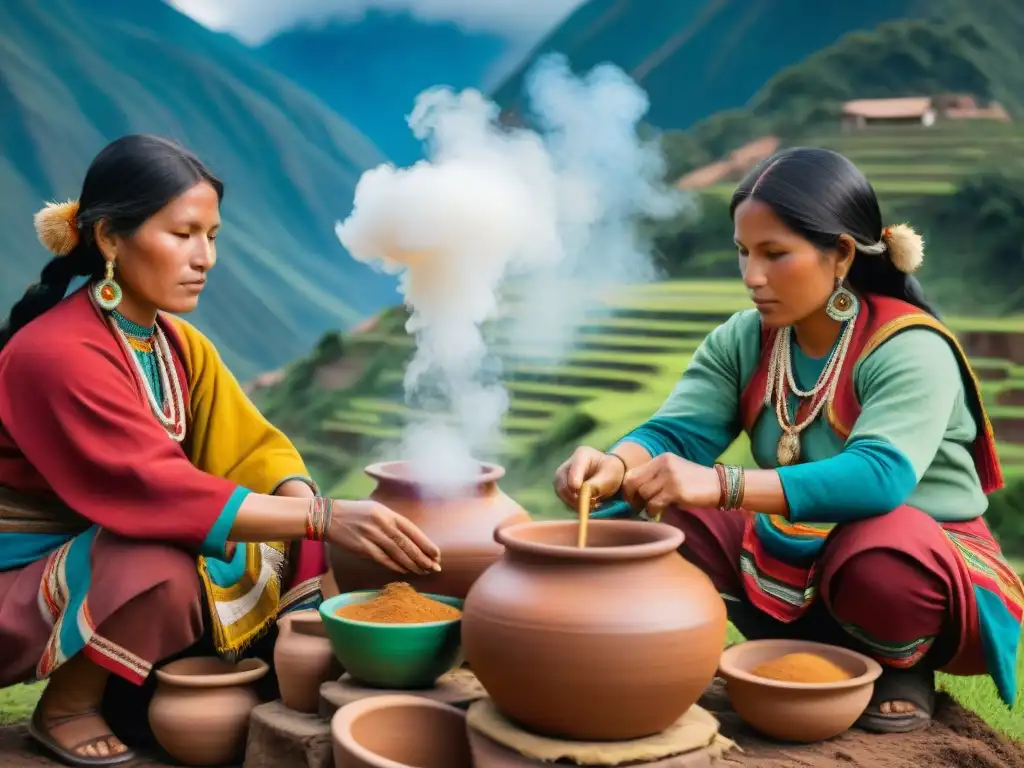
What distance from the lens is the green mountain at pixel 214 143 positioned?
29.9 ft

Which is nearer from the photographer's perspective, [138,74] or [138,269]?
[138,269]

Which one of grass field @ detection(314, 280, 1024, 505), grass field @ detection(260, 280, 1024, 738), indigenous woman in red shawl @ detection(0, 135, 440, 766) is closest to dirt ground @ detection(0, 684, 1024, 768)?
indigenous woman in red shawl @ detection(0, 135, 440, 766)

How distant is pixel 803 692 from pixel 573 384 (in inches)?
270

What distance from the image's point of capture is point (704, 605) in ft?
9.34

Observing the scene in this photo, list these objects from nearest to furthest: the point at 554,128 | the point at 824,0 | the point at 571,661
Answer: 1. the point at 571,661
2. the point at 554,128
3. the point at 824,0

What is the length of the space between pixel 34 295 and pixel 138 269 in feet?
1.14

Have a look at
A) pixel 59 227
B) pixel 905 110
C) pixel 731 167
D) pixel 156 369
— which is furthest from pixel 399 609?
pixel 905 110

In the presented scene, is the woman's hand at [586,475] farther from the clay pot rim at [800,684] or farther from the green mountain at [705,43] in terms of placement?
the green mountain at [705,43]

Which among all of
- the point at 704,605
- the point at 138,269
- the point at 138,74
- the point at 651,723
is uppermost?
the point at 138,74

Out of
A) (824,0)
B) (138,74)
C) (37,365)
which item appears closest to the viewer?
(37,365)

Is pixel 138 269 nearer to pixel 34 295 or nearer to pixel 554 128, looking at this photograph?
pixel 34 295

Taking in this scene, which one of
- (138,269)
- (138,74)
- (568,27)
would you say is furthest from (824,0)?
(138,269)

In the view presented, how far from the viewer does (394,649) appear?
3125 mm

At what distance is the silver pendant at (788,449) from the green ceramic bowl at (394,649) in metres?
1.19
